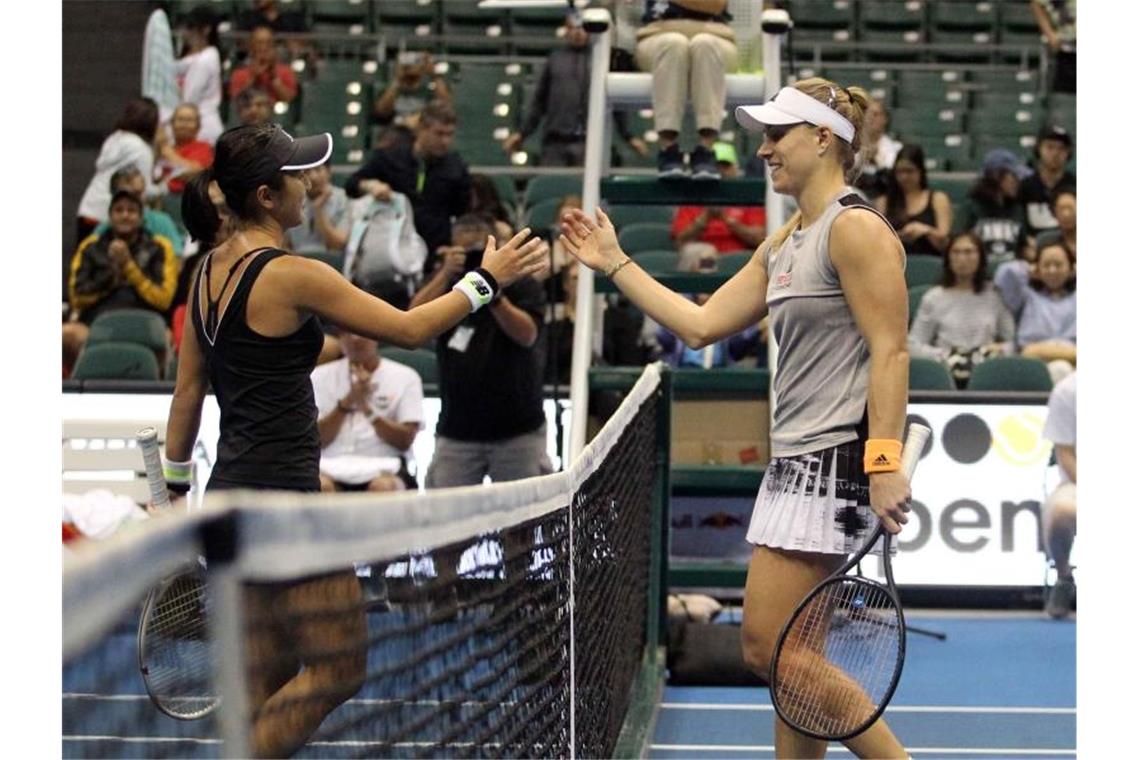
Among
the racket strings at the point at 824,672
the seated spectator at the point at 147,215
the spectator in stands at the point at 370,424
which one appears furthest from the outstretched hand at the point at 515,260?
the seated spectator at the point at 147,215

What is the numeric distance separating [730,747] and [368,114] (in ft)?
32.3

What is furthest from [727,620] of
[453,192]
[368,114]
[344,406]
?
[368,114]

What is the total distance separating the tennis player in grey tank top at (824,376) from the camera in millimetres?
4070

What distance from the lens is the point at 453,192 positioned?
1112 cm

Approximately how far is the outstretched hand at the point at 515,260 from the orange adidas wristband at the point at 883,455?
917 millimetres

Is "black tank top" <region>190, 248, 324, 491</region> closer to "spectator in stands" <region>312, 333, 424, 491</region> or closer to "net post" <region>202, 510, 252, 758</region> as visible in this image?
"net post" <region>202, 510, 252, 758</region>

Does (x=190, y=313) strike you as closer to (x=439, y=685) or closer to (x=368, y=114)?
(x=439, y=685)

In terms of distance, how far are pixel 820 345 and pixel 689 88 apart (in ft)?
13.7

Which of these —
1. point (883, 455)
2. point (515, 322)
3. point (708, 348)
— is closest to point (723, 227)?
point (708, 348)

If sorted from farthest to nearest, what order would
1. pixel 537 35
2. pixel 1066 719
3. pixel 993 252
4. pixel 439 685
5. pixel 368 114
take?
pixel 537 35 < pixel 368 114 < pixel 993 252 < pixel 1066 719 < pixel 439 685

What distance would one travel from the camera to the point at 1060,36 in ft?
51.9

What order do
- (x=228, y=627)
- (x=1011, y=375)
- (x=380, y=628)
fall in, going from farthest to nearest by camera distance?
1. (x=1011, y=375)
2. (x=380, y=628)
3. (x=228, y=627)

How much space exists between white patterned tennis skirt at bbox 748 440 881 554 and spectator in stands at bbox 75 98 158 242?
9218 millimetres

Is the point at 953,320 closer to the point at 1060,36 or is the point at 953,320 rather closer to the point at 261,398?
the point at 1060,36
